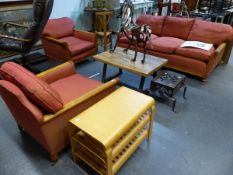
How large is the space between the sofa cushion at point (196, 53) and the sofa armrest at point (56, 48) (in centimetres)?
172

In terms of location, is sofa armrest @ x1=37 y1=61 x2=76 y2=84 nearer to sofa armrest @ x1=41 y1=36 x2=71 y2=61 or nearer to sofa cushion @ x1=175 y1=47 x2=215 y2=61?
sofa armrest @ x1=41 y1=36 x2=71 y2=61

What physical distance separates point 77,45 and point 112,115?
6.68 feet

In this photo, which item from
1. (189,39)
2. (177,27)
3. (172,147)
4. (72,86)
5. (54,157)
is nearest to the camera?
(54,157)

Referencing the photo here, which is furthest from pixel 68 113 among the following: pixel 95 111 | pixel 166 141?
pixel 166 141

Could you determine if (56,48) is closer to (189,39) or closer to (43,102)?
(43,102)

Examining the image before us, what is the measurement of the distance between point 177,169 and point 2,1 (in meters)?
3.66

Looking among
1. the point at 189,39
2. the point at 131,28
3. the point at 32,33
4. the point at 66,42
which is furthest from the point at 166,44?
the point at 32,33

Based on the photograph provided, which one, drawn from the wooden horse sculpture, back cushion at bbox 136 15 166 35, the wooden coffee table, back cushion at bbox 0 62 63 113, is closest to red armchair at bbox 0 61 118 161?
back cushion at bbox 0 62 63 113

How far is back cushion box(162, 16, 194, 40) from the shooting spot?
3.31 metres

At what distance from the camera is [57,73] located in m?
2.05

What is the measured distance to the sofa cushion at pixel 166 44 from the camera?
10.0 feet

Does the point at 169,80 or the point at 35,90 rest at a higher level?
the point at 35,90

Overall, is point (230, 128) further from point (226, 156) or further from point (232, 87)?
point (232, 87)

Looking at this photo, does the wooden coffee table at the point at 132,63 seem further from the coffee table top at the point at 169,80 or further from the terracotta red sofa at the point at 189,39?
the terracotta red sofa at the point at 189,39
